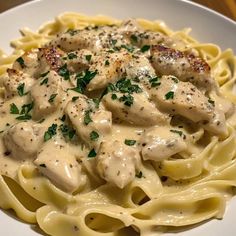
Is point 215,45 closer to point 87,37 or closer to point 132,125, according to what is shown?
point 87,37

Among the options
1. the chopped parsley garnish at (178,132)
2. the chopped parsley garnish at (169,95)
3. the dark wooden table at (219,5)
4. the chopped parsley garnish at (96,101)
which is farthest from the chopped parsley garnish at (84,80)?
the dark wooden table at (219,5)

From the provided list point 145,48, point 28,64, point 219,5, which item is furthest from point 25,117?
point 219,5

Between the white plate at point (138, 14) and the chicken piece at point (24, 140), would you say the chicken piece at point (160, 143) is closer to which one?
the chicken piece at point (24, 140)

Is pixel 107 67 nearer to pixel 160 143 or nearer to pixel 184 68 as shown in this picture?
pixel 184 68

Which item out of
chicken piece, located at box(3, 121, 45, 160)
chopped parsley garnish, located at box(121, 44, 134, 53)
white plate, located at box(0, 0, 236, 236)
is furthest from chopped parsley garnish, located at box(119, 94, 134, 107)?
white plate, located at box(0, 0, 236, 236)

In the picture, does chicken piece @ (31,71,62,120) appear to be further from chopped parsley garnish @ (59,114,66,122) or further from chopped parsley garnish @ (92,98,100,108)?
chopped parsley garnish @ (92,98,100,108)

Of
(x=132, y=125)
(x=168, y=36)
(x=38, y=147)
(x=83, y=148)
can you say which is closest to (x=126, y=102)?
(x=132, y=125)
